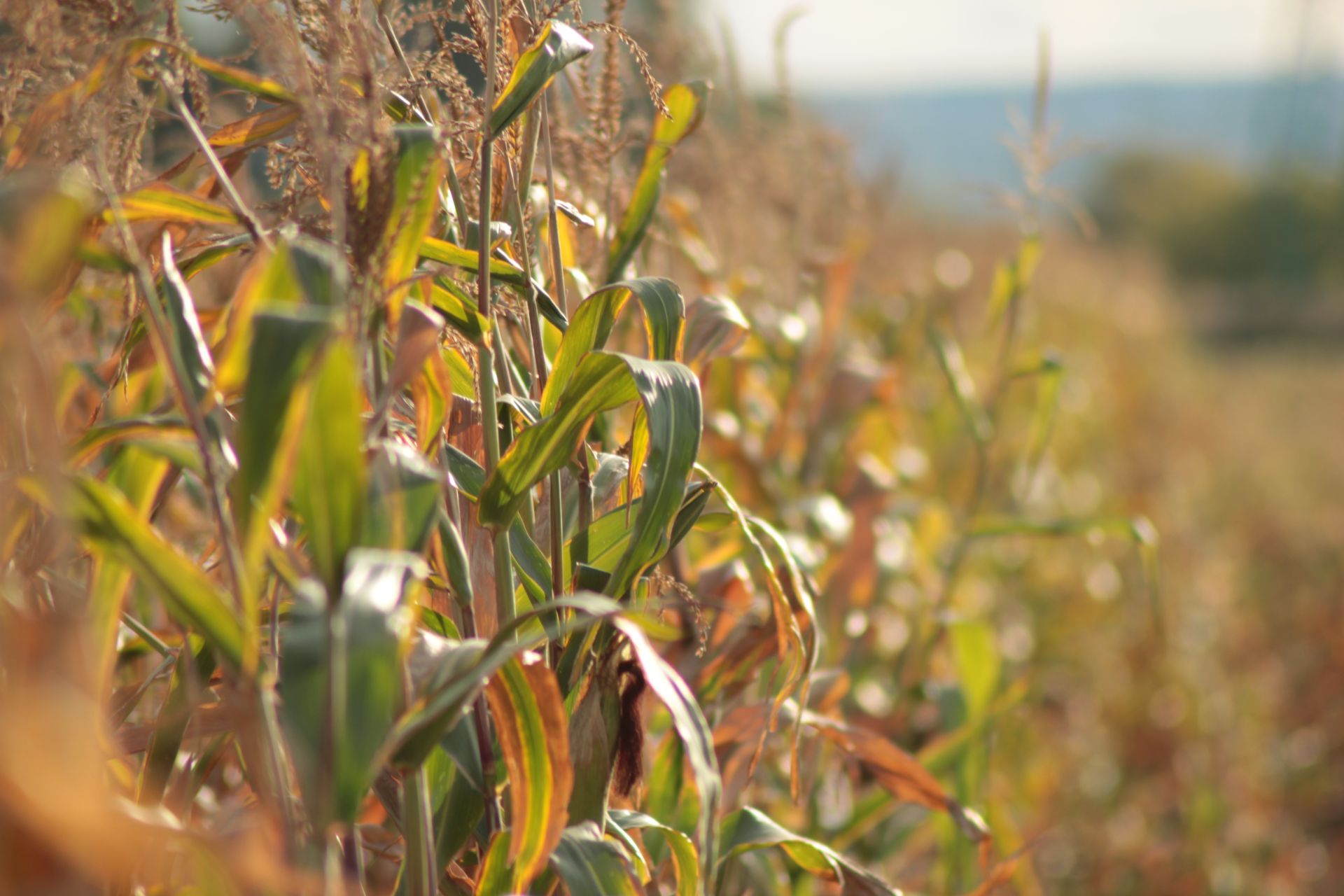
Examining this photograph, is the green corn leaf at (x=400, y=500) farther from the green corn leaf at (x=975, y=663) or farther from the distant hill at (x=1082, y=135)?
the green corn leaf at (x=975, y=663)

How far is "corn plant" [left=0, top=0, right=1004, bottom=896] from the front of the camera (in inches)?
13.6

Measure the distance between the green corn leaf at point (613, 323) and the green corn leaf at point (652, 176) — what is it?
0.13m

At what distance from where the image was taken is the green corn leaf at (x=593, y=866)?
53 centimetres

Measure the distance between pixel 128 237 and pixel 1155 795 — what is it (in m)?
2.47

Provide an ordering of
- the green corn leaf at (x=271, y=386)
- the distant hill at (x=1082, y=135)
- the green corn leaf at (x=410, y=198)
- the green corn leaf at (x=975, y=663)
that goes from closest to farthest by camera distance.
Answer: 1. the green corn leaf at (x=271, y=386)
2. the green corn leaf at (x=410, y=198)
3. the green corn leaf at (x=975, y=663)
4. the distant hill at (x=1082, y=135)

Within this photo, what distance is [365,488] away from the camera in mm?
366

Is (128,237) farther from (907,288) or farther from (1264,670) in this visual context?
(1264,670)

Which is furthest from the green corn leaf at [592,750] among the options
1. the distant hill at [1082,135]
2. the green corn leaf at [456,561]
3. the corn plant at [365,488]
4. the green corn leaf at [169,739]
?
the distant hill at [1082,135]

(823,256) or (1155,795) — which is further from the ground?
(823,256)

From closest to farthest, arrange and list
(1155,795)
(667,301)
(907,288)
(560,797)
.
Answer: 1. (560,797)
2. (667,301)
3. (1155,795)
4. (907,288)

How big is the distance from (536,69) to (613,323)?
164 mm

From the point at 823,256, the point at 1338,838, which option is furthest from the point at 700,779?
the point at 1338,838

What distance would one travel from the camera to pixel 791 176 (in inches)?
76.7

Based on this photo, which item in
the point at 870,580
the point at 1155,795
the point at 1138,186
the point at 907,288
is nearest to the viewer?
the point at 870,580
